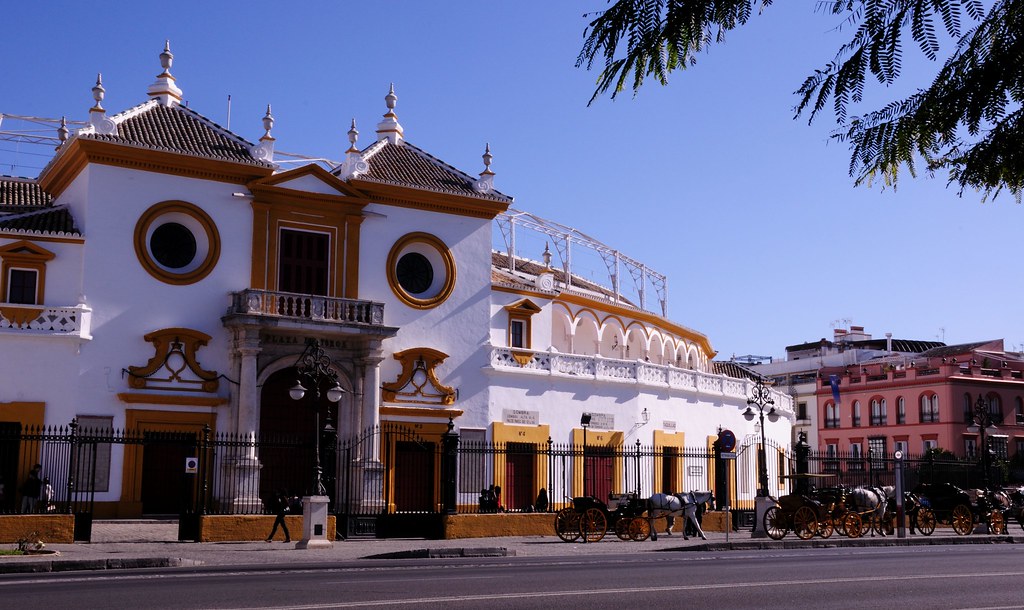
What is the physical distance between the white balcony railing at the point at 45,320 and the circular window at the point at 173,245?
2.82 metres

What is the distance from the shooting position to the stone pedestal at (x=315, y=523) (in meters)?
22.8

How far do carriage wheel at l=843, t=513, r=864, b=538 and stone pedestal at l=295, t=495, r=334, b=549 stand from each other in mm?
12254

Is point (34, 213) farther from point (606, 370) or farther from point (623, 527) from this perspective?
point (606, 370)

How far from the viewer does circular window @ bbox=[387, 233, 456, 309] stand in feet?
117

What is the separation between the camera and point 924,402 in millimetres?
70938

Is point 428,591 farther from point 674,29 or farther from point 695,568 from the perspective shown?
point 674,29

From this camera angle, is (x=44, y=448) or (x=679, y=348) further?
(x=679, y=348)

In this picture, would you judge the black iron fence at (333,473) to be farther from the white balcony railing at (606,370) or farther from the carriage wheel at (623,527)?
the white balcony railing at (606,370)

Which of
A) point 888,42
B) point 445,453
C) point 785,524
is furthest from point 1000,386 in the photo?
point 888,42

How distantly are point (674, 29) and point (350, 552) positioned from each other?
18487 millimetres

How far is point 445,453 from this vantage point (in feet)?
84.7

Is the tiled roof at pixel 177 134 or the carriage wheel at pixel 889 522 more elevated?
the tiled roof at pixel 177 134

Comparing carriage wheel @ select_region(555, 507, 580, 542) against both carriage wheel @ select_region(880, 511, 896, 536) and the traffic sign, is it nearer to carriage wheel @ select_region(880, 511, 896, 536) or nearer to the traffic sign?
the traffic sign

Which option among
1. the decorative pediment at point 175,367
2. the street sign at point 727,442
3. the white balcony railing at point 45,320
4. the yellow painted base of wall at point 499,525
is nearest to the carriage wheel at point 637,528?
the yellow painted base of wall at point 499,525
